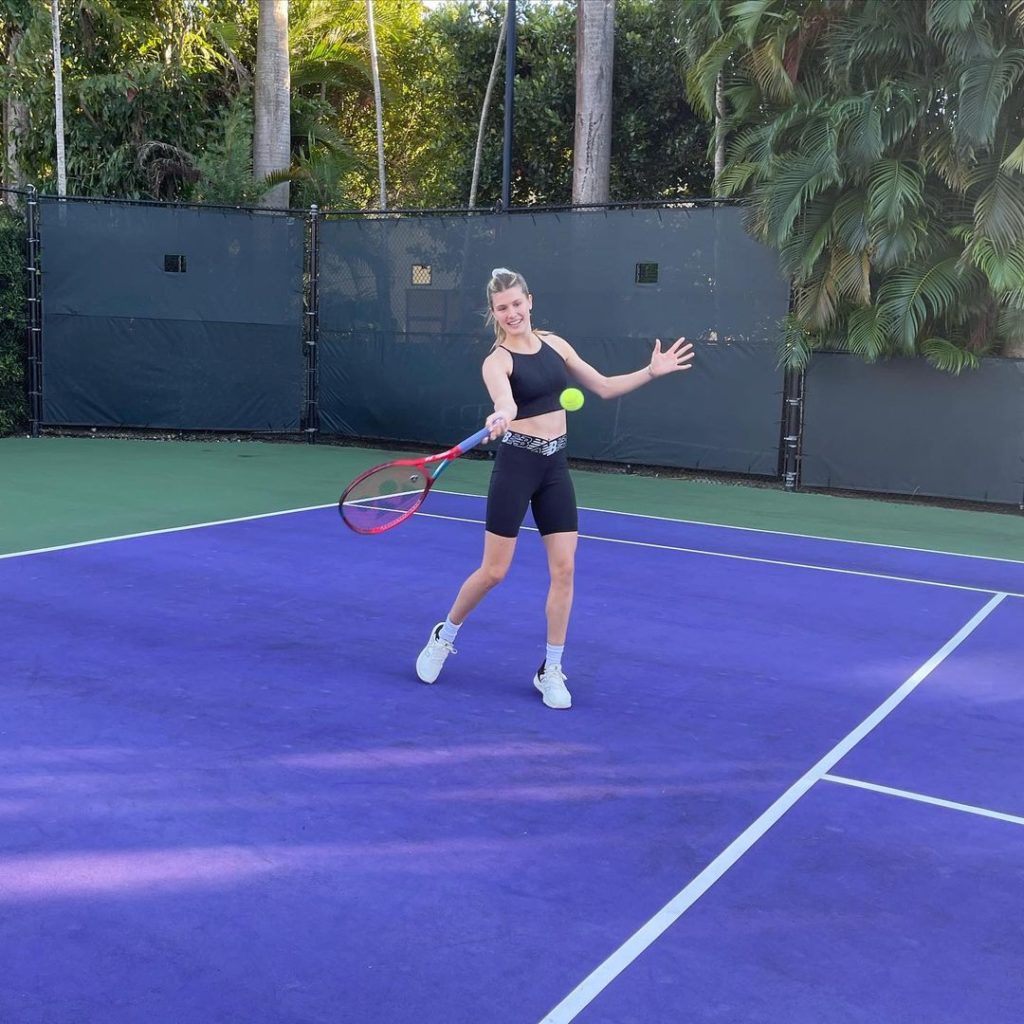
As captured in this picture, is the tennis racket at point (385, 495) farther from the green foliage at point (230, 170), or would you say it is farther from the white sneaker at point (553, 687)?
the green foliage at point (230, 170)

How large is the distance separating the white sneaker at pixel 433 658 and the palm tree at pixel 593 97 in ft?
39.5

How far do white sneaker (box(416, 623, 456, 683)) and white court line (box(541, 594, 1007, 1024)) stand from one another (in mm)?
1743

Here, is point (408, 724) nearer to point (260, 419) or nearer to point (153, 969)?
point (153, 969)

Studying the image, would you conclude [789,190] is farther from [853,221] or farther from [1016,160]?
[1016,160]

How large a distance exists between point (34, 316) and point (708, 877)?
13.0 metres

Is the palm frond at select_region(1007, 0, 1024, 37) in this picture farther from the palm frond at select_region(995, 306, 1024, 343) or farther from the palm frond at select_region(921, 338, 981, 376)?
the palm frond at select_region(921, 338, 981, 376)

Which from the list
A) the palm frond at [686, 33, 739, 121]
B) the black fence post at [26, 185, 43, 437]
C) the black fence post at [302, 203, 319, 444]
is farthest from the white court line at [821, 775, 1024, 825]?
the black fence post at [26, 185, 43, 437]

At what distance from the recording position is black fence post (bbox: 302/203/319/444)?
51.0 feet

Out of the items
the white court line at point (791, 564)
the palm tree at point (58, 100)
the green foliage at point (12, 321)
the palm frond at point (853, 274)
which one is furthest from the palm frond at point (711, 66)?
the palm tree at point (58, 100)

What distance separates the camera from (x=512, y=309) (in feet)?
16.8

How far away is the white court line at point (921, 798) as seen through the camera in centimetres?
425

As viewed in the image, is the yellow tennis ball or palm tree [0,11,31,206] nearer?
the yellow tennis ball

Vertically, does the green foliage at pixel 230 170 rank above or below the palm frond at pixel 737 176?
above

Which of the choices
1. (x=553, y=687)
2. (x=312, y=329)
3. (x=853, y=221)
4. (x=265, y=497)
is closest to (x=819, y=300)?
(x=853, y=221)
